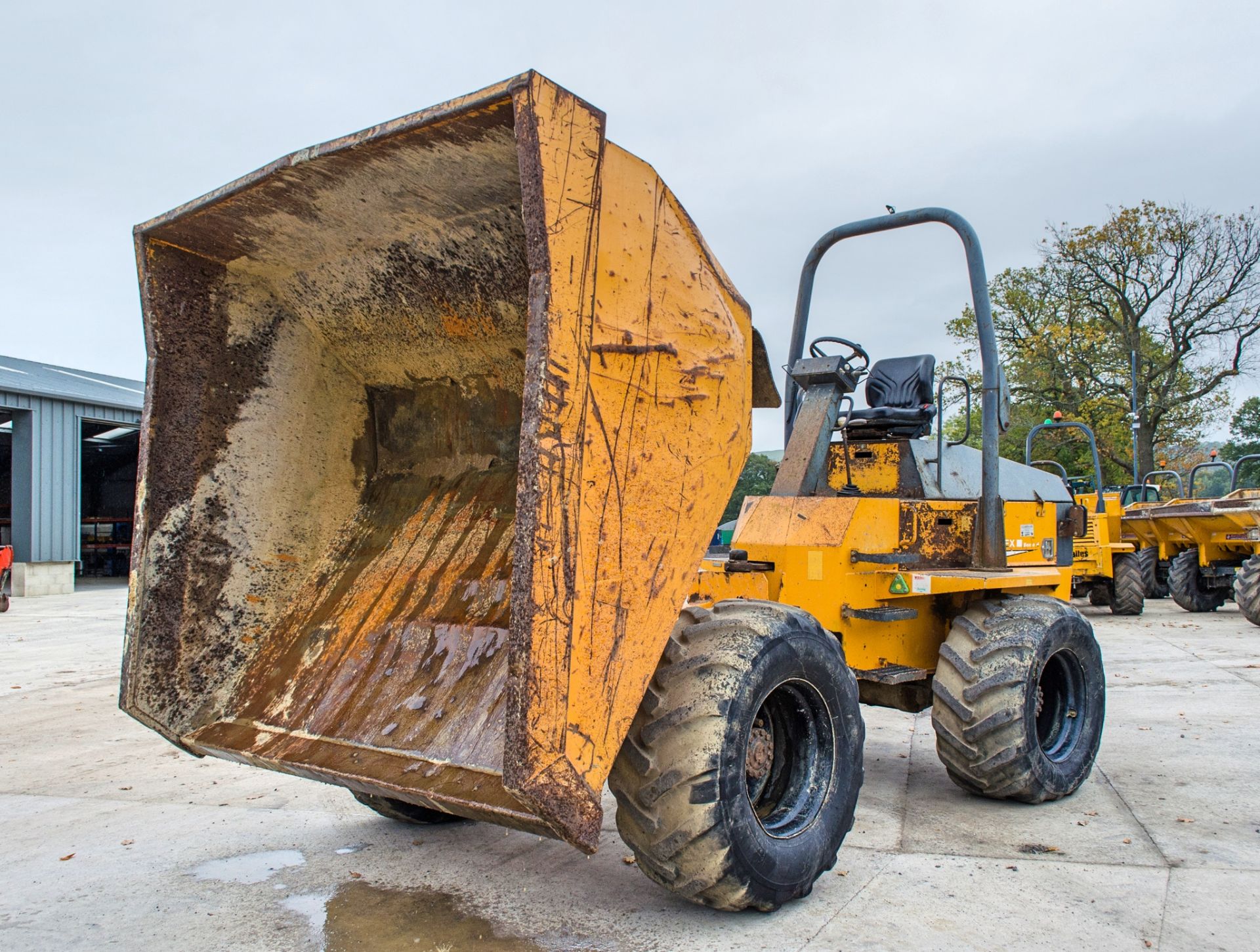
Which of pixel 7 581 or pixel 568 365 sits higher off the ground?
pixel 568 365

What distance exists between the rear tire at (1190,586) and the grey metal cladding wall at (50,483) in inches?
797

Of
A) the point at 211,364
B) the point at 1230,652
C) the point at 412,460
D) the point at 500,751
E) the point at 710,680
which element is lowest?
the point at 1230,652

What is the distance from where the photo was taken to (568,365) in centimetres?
266

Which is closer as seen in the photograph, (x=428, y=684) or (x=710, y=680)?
(x=710, y=680)

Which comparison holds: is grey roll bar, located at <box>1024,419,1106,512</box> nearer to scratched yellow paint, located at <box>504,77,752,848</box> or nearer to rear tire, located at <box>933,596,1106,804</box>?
rear tire, located at <box>933,596,1106,804</box>

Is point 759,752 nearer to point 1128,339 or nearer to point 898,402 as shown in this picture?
point 898,402

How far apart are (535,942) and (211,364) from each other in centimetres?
247

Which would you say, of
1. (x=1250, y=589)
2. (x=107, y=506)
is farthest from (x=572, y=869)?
(x=107, y=506)

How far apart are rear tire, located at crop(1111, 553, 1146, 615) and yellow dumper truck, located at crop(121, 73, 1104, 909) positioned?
35.4 ft

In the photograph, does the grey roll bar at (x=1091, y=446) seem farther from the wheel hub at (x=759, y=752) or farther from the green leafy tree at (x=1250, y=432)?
the green leafy tree at (x=1250, y=432)

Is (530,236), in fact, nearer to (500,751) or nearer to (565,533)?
(565,533)

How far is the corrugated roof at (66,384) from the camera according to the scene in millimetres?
19016

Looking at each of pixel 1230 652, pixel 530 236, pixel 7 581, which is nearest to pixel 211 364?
pixel 530 236

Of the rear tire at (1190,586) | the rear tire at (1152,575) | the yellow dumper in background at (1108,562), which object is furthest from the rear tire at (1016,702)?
the rear tire at (1152,575)
